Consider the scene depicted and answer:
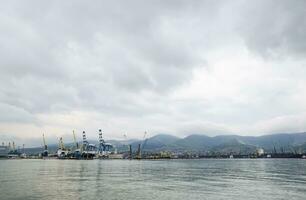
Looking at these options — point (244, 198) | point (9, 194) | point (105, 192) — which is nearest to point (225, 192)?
point (244, 198)

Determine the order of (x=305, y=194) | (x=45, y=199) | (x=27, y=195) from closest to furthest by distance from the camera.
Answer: (x=45, y=199) < (x=27, y=195) < (x=305, y=194)

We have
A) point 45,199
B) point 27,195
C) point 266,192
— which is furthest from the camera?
point 266,192

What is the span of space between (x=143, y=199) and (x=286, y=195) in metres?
25.1

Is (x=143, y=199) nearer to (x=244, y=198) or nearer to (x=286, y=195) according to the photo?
(x=244, y=198)

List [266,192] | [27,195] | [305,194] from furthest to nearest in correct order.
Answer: [266,192]
[305,194]
[27,195]

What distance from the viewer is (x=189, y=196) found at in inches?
2117

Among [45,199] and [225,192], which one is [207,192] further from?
[45,199]

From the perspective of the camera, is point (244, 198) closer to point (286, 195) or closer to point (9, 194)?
point (286, 195)

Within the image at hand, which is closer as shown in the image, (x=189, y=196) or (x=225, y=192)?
(x=189, y=196)

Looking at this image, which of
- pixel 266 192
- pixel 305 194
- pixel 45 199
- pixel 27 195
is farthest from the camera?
pixel 266 192

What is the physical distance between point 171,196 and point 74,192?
55.1 feet

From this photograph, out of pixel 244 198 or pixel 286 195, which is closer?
pixel 244 198

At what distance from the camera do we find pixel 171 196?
5353cm

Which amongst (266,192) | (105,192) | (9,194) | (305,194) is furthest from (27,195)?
(305,194)
